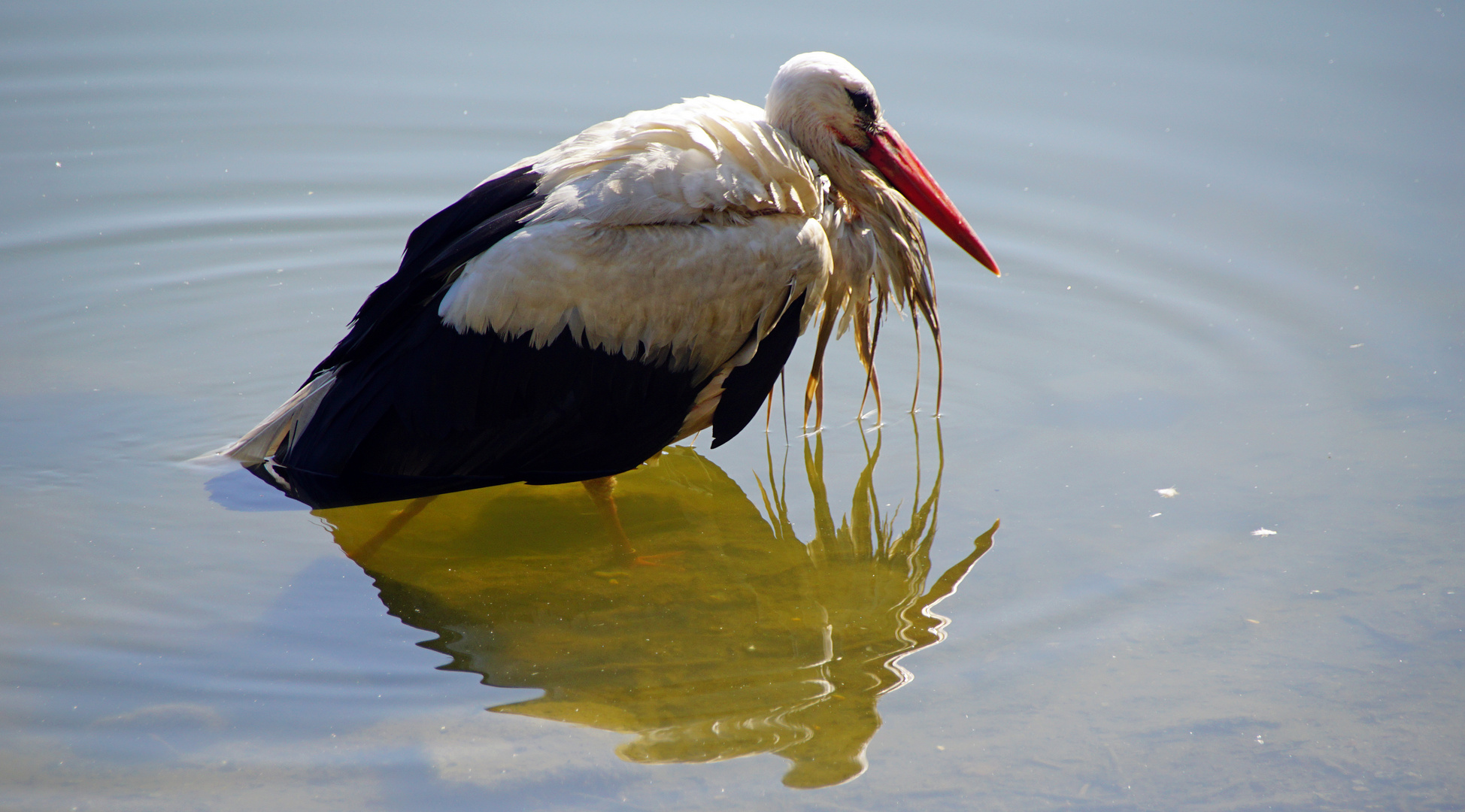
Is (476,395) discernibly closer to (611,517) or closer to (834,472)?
(611,517)

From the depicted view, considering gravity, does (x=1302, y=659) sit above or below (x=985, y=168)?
below

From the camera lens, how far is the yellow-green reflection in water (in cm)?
341

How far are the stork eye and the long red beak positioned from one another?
0.27ft

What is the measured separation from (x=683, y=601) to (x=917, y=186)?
1725mm

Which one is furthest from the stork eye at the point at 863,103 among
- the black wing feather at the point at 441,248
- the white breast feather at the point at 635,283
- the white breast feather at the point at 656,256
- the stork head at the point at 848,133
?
the black wing feather at the point at 441,248

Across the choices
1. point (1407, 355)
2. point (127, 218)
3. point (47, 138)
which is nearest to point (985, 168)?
point (1407, 355)

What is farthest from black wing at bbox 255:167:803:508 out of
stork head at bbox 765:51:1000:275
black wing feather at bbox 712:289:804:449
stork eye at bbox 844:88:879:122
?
stork eye at bbox 844:88:879:122

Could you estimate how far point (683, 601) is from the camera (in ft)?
13.0

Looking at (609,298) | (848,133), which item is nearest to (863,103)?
(848,133)

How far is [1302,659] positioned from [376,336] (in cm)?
309

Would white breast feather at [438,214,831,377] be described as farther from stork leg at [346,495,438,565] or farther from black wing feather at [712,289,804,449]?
stork leg at [346,495,438,565]

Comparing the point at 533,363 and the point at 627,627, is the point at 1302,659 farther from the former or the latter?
the point at 533,363

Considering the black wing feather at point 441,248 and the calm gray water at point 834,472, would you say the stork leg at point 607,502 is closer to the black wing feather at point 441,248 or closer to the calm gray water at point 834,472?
the calm gray water at point 834,472

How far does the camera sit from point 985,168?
6.66 m
